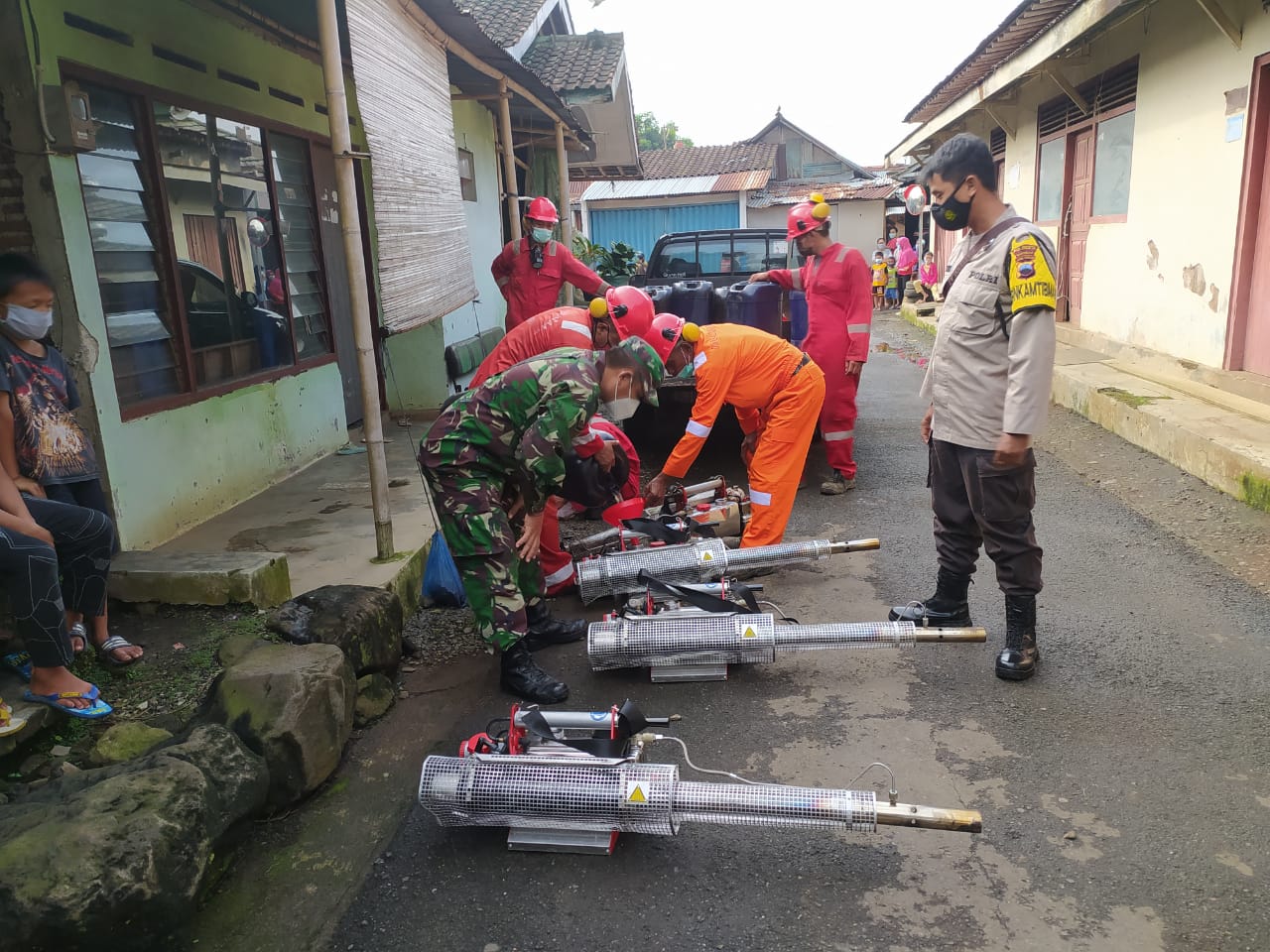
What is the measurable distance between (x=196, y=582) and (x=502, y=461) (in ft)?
4.75

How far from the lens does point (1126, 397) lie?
725 centimetres

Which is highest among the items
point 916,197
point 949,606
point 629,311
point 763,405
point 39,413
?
point 916,197

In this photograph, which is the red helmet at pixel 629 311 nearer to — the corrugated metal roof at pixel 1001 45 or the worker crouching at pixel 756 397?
the worker crouching at pixel 756 397

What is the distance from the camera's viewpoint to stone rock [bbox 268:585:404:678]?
3350 mm

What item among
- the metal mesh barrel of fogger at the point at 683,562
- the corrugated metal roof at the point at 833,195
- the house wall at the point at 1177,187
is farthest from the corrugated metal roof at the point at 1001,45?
the corrugated metal roof at the point at 833,195

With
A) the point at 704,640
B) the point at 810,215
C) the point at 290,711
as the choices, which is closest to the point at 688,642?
the point at 704,640

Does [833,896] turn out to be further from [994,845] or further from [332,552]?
[332,552]

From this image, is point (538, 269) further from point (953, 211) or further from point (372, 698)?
point (372, 698)

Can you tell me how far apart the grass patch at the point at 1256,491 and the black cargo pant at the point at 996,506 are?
8.19 feet

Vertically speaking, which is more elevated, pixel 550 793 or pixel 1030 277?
pixel 1030 277

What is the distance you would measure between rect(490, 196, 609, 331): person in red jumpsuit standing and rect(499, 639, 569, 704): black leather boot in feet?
12.3

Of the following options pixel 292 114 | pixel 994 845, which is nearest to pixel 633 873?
pixel 994 845

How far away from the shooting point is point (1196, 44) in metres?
7.54

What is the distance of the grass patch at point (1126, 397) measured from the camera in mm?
6989
